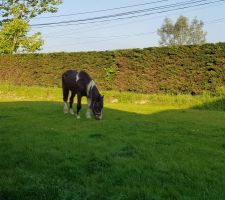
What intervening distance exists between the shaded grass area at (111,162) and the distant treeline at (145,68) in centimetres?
1209

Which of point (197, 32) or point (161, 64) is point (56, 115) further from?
point (197, 32)

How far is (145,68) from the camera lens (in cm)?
2706

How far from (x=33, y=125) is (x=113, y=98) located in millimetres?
Result: 14030

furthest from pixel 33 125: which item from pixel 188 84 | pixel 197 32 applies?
pixel 197 32

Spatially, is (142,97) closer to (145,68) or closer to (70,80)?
(145,68)

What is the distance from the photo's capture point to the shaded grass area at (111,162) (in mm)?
5953

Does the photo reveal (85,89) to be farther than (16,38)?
No

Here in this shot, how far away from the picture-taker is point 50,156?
27.0 ft

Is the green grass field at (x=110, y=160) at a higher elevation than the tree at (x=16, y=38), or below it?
below

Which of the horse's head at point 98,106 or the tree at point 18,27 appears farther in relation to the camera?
the tree at point 18,27

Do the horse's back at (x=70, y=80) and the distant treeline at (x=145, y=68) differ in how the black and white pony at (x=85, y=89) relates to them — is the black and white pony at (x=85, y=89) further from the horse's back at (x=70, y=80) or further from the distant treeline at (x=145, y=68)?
the distant treeline at (x=145, y=68)

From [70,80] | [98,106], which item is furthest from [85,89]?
[70,80]

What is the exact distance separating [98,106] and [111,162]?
7.10 metres

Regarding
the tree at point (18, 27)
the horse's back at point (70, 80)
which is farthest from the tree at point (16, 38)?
the horse's back at point (70, 80)
